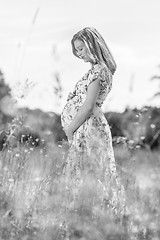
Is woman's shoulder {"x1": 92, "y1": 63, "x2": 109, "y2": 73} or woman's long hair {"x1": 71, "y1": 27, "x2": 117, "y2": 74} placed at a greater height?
woman's long hair {"x1": 71, "y1": 27, "x2": 117, "y2": 74}

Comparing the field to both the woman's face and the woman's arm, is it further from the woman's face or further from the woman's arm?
the woman's face

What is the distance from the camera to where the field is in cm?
379

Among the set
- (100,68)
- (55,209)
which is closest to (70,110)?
(100,68)

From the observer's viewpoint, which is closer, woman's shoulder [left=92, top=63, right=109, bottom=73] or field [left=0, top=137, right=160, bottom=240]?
field [left=0, top=137, right=160, bottom=240]

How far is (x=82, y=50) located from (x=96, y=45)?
0.14 meters

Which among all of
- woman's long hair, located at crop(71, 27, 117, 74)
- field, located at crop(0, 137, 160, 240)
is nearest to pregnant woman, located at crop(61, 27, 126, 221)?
woman's long hair, located at crop(71, 27, 117, 74)

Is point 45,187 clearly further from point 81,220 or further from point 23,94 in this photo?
point 23,94

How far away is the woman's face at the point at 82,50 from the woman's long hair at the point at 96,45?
0.10 ft

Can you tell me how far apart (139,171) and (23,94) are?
1.33 meters

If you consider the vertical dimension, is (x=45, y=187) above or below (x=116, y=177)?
above

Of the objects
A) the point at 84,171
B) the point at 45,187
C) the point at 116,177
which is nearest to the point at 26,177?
the point at 45,187

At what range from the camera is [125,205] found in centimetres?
465

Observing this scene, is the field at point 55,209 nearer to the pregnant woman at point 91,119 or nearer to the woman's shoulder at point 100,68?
the pregnant woman at point 91,119

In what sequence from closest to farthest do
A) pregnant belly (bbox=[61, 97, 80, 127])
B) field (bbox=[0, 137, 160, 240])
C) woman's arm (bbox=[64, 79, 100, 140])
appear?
field (bbox=[0, 137, 160, 240]) → woman's arm (bbox=[64, 79, 100, 140]) → pregnant belly (bbox=[61, 97, 80, 127])
